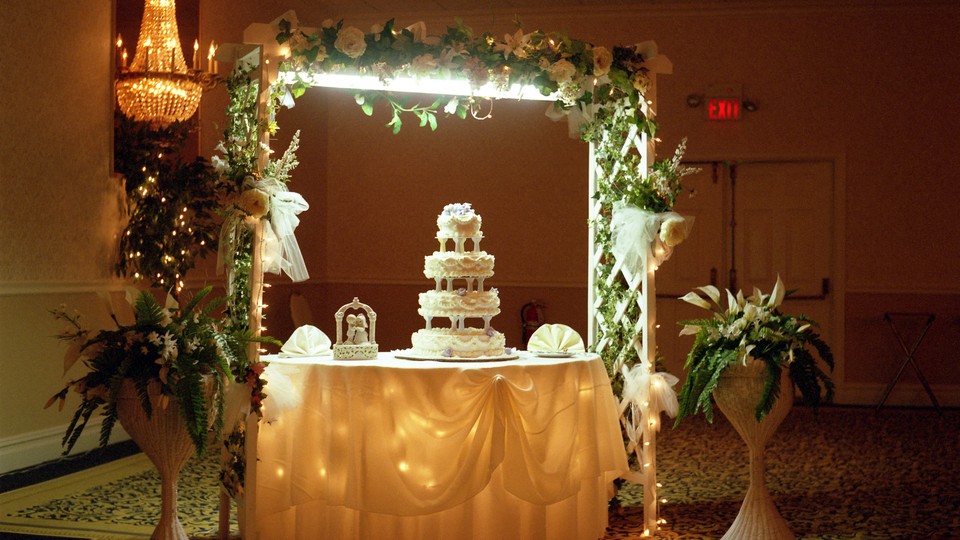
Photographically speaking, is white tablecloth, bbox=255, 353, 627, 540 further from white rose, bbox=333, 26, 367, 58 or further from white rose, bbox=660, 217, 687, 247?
white rose, bbox=333, 26, 367, 58

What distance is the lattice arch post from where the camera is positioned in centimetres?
509

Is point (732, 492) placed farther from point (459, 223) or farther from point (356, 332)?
point (356, 332)

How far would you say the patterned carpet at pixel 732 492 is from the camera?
500 cm

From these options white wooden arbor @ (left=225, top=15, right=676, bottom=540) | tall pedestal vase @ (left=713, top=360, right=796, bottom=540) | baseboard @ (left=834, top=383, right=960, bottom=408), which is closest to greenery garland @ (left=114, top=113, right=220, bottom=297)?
white wooden arbor @ (left=225, top=15, right=676, bottom=540)

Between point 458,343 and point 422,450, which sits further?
point 458,343

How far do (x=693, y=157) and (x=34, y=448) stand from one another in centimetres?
599

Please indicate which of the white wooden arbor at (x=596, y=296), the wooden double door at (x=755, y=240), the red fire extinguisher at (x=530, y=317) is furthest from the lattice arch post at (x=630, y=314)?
the wooden double door at (x=755, y=240)

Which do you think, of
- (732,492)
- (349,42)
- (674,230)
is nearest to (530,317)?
(732,492)

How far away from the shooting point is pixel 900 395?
9.33 metres

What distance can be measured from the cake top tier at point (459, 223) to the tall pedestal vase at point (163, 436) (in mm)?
1580

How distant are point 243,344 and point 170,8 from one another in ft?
10.9

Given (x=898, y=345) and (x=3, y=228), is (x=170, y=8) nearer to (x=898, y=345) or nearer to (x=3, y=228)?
(x=3, y=228)

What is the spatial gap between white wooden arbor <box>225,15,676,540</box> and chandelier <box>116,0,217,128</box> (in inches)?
75.6

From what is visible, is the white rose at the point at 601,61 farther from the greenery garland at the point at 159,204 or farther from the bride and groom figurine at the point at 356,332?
the greenery garland at the point at 159,204
